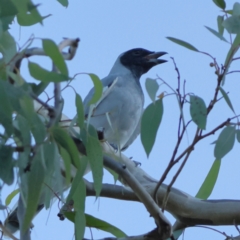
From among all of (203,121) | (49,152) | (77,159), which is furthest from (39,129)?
(203,121)

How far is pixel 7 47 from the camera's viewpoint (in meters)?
1.29

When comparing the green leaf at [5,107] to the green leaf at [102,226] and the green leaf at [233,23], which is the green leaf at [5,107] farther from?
the green leaf at [233,23]

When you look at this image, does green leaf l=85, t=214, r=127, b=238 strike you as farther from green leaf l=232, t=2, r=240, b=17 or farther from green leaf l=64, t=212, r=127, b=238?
green leaf l=232, t=2, r=240, b=17

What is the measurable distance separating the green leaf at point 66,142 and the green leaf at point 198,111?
0.90ft

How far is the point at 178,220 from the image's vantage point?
1.78 meters

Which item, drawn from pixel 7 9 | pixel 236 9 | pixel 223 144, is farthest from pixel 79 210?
pixel 236 9

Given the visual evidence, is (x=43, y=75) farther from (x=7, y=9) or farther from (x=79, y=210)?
(x=79, y=210)

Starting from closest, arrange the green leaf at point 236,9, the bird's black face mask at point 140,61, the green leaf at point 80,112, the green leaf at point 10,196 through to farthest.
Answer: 1. the green leaf at point 80,112
2. the green leaf at point 236,9
3. the green leaf at point 10,196
4. the bird's black face mask at point 140,61

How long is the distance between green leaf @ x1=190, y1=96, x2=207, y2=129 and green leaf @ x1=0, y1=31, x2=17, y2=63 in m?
0.41

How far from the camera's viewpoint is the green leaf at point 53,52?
113 centimetres

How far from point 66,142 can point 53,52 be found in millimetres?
237

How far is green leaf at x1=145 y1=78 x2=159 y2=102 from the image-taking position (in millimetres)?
1500

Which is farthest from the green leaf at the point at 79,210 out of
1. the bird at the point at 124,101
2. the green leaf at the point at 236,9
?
the bird at the point at 124,101

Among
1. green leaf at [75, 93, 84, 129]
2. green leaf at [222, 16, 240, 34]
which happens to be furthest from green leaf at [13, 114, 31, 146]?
green leaf at [222, 16, 240, 34]
